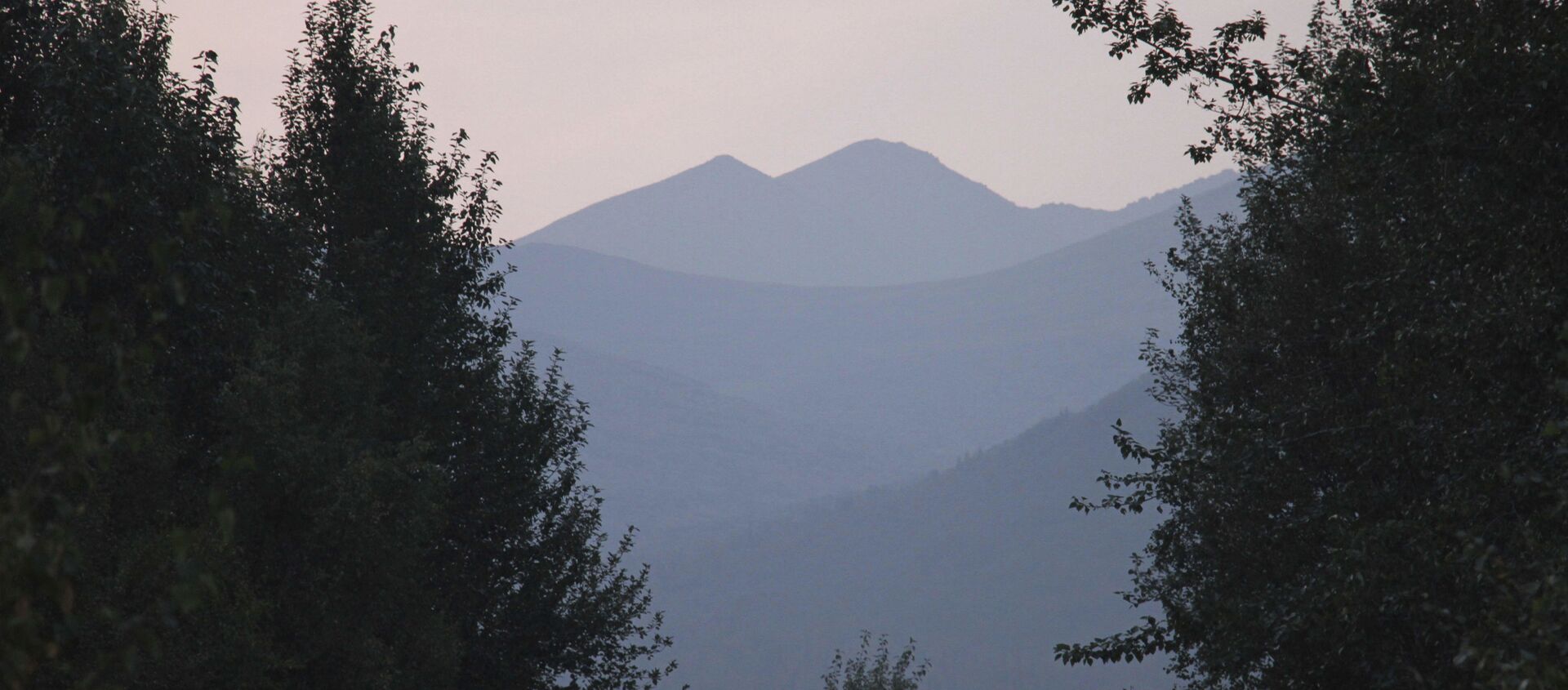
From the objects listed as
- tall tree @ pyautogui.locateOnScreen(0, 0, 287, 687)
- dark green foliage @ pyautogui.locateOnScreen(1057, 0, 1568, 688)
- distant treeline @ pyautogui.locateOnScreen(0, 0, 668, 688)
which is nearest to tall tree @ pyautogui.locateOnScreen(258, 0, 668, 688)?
distant treeline @ pyautogui.locateOnScreen(0, 0, 668, 688)

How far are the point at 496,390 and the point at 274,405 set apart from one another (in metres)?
11.1

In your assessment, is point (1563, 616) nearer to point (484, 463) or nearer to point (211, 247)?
point (211, 247)

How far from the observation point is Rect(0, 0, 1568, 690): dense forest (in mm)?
11125

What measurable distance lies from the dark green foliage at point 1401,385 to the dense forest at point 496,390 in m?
0.06

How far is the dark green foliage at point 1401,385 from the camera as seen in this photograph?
36.5ft

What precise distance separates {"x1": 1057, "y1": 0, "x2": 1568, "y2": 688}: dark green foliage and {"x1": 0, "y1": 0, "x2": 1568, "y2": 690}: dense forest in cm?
6

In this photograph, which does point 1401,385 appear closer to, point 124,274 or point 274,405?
point 274,405

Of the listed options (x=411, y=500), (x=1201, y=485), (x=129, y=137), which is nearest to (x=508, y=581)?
(x=411, y=500)

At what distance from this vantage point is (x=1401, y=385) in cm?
1552

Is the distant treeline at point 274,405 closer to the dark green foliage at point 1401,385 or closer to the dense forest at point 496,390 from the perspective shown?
the dense forest at point 496,390

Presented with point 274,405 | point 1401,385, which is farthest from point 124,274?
point 1401,385

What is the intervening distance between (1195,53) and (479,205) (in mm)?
20517

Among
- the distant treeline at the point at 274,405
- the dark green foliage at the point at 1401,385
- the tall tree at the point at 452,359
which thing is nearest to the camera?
the dark green foliage at the point at 1401,385

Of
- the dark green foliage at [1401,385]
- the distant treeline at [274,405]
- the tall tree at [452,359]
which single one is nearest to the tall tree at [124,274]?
the distant treeline at [274,405]
